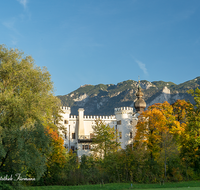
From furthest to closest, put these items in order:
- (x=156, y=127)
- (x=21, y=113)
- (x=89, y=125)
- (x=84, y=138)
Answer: (x=89, y=125) → (x=84, y=138) → (x=156, y=127) → (x=21, y=113)

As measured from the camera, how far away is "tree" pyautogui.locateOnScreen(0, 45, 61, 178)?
1900 centimetres

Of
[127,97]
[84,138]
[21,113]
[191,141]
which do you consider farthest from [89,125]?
[127,97]

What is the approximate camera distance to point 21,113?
19594 millimetres

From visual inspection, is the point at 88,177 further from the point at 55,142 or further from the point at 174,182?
the point at 174,182

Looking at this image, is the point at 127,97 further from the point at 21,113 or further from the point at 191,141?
the point at 21,113

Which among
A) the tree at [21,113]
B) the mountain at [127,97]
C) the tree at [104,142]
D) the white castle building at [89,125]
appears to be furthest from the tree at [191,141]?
the mountain at [127,97]

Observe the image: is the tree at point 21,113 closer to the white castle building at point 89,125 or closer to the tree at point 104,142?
the tree at point 104,142

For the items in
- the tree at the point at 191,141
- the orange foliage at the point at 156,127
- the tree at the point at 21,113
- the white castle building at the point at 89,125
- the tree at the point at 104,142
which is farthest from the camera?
the white castle building at the point at 89,125

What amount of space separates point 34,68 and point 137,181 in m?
15.4

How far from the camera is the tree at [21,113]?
1900 centimetres

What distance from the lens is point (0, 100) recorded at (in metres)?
18.9

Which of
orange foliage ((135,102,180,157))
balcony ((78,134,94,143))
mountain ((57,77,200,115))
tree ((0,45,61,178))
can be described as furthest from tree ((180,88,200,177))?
mountain ((57,77,200,115))

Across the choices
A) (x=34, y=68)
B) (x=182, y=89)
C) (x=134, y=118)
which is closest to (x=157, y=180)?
(x=34, y=68)

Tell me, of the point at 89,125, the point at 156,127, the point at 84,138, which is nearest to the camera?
the point at 156,127
